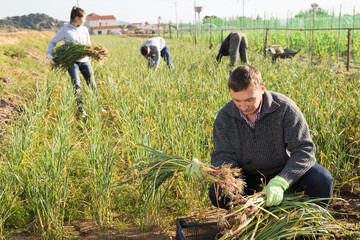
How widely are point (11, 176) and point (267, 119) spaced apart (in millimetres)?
1539

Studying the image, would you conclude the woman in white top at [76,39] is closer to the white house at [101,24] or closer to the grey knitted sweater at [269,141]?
the grey knitted sweater at [269,141]

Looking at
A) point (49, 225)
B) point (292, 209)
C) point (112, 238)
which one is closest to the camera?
point (292, 209)

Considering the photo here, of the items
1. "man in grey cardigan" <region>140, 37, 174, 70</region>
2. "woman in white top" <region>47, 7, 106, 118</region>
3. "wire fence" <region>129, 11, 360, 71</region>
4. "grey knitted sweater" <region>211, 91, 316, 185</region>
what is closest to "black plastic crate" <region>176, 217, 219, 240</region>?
"grey knitted sweater" <region>211, 91, 316, 185</region>

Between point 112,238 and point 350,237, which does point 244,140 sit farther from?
point 112,238

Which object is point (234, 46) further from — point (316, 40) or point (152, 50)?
point (316, 40)

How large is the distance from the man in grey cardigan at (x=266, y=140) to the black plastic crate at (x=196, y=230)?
15cm

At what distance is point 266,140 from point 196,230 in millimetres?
606

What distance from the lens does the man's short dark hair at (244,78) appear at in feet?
5.31

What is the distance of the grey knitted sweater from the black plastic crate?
336 millimetres

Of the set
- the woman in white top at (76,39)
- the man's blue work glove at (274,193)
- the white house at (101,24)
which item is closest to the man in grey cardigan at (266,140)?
the man's blue work glove at (274,193)

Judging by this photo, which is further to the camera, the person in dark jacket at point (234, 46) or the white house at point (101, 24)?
the white house at point (101, 24)

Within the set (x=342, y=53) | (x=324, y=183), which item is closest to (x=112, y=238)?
(x=324, y=183)

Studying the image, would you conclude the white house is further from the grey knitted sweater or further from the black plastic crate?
the black plastic crate

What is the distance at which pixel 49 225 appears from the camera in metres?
1.85
